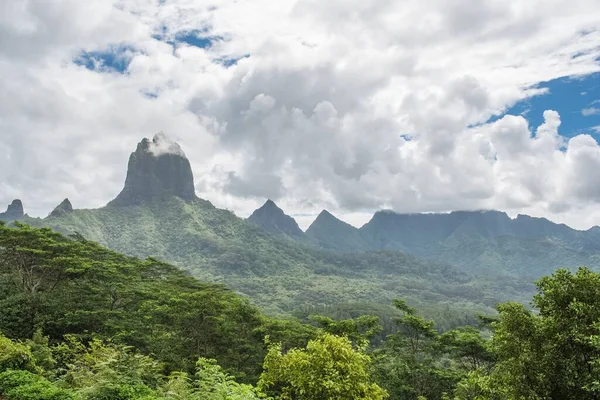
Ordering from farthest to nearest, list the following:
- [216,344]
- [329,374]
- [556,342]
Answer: [216,344] < [556,342] < [329,374]

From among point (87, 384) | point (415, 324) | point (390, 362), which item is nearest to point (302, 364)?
point (87, 384)

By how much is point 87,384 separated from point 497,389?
1533cm

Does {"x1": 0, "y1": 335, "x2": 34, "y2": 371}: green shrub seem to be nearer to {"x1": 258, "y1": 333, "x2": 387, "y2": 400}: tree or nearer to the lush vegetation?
the lush vegetation

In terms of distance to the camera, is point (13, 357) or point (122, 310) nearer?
point (13, 357)

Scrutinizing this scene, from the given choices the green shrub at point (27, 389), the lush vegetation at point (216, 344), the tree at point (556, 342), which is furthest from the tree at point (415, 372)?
the green shrub at point (27, 389)

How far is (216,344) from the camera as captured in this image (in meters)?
35.6

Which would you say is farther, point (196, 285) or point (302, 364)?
point (196, 285)

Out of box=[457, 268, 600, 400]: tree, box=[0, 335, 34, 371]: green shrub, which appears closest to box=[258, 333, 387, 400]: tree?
box=[457, 268, 600, 400]: tree

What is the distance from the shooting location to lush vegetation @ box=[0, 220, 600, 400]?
509 inches

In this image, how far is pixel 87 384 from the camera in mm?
15070

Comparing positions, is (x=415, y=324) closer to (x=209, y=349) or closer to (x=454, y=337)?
(x=454, y=337)

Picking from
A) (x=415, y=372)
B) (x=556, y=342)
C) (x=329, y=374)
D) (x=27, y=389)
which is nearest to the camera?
(x=27, y=389)

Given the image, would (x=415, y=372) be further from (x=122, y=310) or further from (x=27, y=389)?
(x=27, y=389)

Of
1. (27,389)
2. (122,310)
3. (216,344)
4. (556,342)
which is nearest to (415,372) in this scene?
(216,344)
